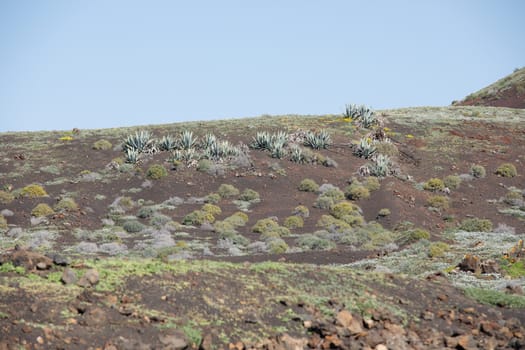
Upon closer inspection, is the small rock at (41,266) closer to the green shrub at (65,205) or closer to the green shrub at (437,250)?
the green shrub at (437,250)

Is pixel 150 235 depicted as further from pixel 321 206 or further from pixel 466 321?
pixel 466 321

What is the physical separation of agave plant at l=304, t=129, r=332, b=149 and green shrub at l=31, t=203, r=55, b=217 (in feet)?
55.6

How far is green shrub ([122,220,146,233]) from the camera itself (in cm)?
3338

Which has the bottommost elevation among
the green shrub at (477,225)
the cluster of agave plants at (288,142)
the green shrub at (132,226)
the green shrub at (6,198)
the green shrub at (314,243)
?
the green shrub at (477,225)

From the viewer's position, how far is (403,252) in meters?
28.2

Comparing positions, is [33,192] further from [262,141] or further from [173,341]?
[173,341]

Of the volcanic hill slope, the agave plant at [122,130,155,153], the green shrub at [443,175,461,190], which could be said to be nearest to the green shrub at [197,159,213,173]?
the volcanic hill slope

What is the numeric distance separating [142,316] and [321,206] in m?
23.0

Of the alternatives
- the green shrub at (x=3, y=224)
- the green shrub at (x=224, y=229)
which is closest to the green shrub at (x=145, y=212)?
the green shrub at (x=224, y=229)

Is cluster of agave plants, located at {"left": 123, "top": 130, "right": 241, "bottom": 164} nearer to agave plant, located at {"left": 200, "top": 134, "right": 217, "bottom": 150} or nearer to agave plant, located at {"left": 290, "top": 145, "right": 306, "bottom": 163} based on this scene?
agave plant, located at {"left": 200, "top": 134, "right": 217, "bottom": 150}

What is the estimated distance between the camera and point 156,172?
4075cm

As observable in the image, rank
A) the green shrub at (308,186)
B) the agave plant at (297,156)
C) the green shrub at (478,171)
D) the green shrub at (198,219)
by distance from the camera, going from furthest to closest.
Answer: the agave plant at (297,156) < the green shrub at (478,171) < the green shrub at (308,186) < the green shrub at (198,219)

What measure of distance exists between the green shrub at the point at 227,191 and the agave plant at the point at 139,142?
788 cm

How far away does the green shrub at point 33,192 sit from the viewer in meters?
38.0
